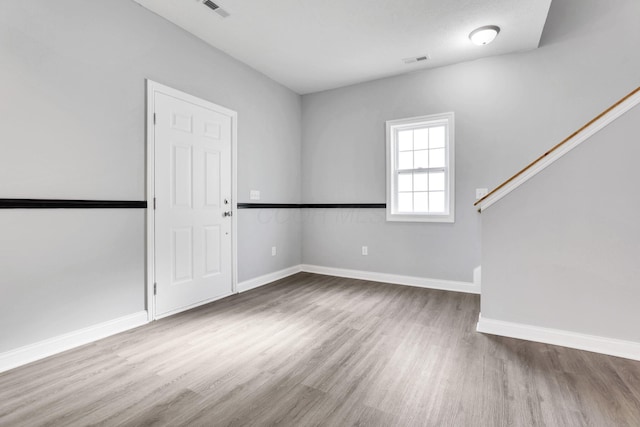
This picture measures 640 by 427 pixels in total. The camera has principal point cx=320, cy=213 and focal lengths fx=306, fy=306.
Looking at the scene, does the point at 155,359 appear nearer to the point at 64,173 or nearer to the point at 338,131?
the point at 64,173

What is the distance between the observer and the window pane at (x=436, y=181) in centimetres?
400

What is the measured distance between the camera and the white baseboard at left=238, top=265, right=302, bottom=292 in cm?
383

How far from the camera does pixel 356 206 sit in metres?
4.49

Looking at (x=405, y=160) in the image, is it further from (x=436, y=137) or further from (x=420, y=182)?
(x=436, y=137)

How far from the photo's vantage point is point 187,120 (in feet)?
10.2

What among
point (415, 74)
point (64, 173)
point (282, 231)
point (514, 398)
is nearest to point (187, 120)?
point (64, 173)

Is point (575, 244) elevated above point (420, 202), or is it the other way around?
point (420, 202)

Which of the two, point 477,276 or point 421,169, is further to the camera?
point 421,169

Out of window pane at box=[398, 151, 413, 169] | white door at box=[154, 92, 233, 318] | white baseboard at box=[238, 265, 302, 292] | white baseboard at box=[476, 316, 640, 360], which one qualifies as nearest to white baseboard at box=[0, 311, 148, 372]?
white door at box=[154, 92, 233, 318]

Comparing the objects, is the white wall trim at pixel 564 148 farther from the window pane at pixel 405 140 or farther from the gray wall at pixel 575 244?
the window pane at pixel 405 140

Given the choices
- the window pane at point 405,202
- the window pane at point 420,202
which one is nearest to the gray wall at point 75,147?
the window pane at point 405,202

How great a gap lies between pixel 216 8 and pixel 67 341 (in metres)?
2.96

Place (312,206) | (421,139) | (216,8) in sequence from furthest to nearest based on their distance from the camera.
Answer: (312,206)
(421,139)
(216,8)

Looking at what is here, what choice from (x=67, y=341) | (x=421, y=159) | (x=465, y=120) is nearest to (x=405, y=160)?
(x=421, y=159)
